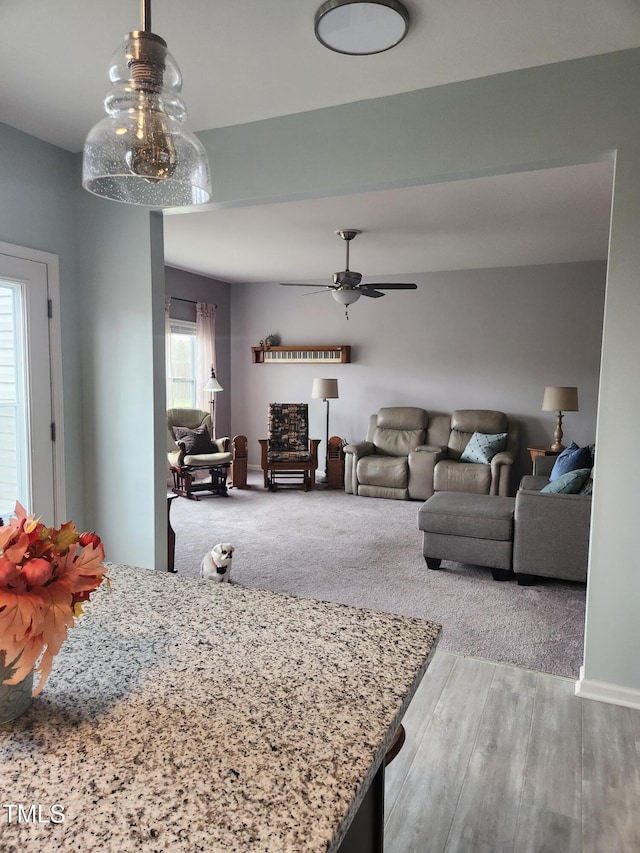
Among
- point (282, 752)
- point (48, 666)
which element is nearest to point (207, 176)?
point (48, 666)

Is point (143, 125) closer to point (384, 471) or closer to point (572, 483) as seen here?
point (572, 483)

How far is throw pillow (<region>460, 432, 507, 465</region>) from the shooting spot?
6352 millimetres

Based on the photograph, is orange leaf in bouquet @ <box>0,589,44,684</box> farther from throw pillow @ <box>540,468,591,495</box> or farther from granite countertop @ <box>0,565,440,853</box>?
throw pillow @ <box>540,468,591,495</box>

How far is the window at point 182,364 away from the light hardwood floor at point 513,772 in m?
5.51

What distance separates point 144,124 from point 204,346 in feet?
21.8

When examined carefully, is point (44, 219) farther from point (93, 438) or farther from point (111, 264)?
point (93, 438)

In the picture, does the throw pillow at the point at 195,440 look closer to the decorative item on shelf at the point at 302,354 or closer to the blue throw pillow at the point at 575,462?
the decorative item on shelf at the point at 302,354

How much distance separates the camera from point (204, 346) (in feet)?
25.0

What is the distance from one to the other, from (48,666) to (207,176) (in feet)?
3.18

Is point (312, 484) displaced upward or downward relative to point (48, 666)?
downward

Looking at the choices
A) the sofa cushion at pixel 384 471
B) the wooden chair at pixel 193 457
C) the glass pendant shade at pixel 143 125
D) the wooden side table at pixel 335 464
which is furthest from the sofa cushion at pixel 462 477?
the glass pendant shade at pixel 143 125

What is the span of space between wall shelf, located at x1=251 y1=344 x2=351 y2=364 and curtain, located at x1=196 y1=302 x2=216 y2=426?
67cm

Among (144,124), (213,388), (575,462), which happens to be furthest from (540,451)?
(144,124)

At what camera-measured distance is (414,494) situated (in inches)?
257
